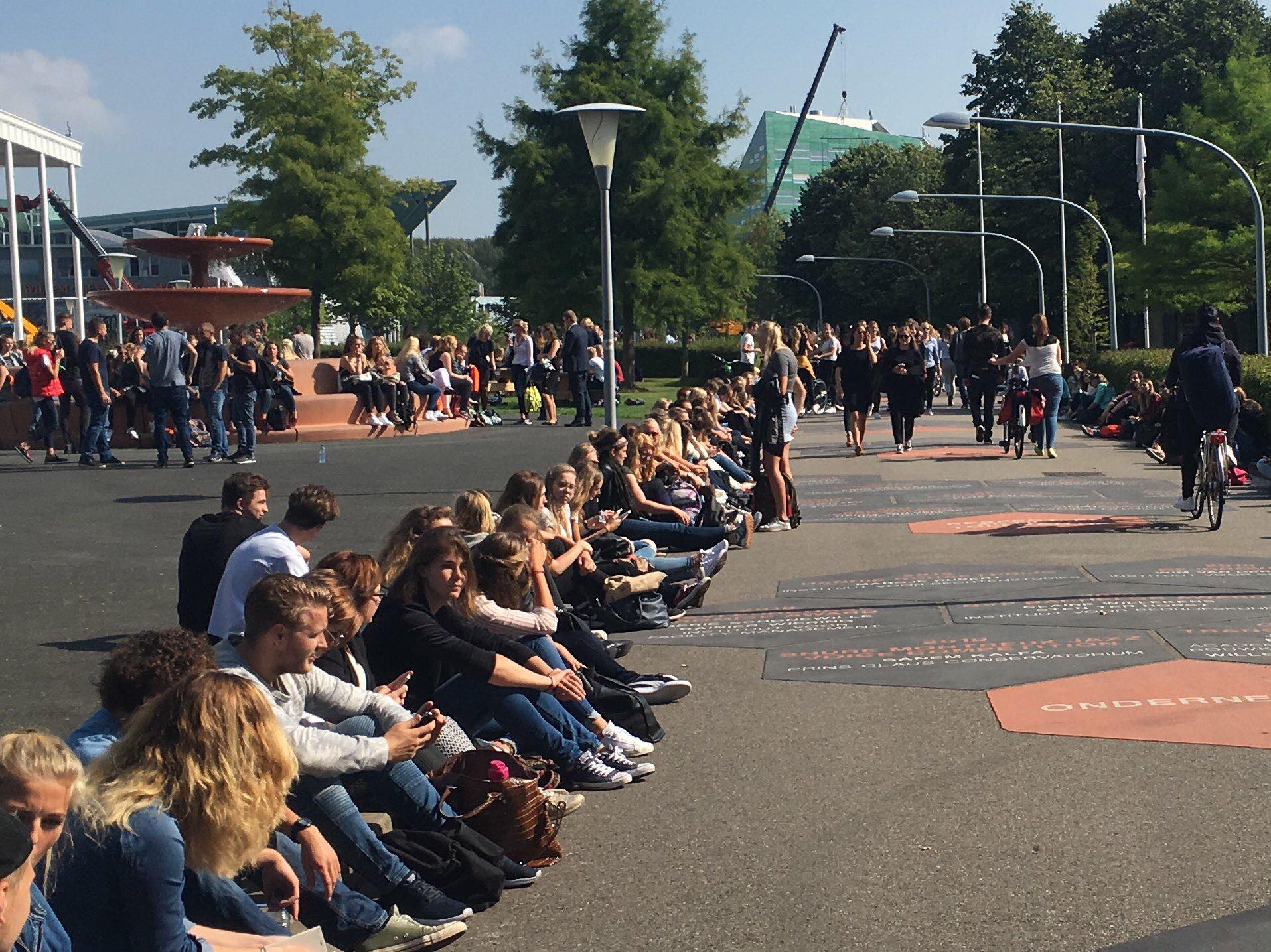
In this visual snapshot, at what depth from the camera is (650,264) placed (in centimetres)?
5316

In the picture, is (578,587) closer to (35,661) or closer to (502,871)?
(35,661)

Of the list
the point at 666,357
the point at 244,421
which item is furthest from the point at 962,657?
the point at 666,357

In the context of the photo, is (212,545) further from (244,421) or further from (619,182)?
(619,182)

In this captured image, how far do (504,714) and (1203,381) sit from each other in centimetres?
958

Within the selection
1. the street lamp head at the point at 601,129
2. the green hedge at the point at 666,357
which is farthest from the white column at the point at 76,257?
the street lamp head at the point at 601,129

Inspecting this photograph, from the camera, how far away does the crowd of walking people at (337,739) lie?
3.70 meters

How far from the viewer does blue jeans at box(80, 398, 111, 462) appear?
20438mm

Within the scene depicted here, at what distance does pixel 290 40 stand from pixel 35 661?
40.8 meters

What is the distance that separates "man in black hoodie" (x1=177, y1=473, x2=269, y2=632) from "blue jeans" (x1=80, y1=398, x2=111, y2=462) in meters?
13.0

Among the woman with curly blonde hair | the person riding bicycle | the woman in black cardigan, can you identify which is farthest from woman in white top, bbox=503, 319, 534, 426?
the woman with curly blonde hair

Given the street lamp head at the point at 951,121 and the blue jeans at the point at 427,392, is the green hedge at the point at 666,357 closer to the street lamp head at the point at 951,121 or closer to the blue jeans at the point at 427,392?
the blue jeans at the point at 427,392

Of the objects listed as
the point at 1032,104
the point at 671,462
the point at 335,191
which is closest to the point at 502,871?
the point at 671,462

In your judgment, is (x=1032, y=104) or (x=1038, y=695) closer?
(x=1038, y=695)

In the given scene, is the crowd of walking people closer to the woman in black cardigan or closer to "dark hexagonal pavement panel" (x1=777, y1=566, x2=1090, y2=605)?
the woman in black cardigan
